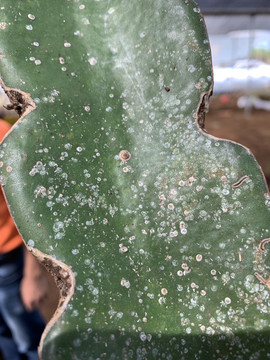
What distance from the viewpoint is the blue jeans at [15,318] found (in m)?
0.90

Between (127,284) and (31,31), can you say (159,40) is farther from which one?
(127,284)

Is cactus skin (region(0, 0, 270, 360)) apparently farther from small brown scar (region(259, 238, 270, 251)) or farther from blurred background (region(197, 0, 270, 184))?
blurred background (region(197, 0, 270, 184))

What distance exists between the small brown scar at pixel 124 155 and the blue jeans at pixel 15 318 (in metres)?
0.59

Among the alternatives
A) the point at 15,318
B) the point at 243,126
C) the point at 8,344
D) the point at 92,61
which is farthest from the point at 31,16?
the point at 243,126

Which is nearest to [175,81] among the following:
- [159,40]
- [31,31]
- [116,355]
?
[159,40]

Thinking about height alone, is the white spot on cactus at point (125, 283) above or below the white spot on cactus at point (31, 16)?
below

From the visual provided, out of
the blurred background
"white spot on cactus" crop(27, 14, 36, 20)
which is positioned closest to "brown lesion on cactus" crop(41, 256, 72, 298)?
"white spot on cactus" crop(27, 14, 36, 20)

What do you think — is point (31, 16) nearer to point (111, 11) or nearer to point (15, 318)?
point (111, 11)

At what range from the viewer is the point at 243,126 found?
4.96 meters

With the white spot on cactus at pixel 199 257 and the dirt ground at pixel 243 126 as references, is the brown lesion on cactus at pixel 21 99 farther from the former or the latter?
the dirt ground at pixel 243 126

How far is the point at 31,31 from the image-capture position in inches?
14.4

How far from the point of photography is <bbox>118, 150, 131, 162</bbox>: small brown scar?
0.38 m

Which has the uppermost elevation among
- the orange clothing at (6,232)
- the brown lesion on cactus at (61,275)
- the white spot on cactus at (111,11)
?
the white spot on cactus at (111,11)

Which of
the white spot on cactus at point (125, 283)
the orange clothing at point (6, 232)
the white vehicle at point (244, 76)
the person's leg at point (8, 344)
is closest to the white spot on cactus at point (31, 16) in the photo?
the white spot on cactus at point (125, 283)
